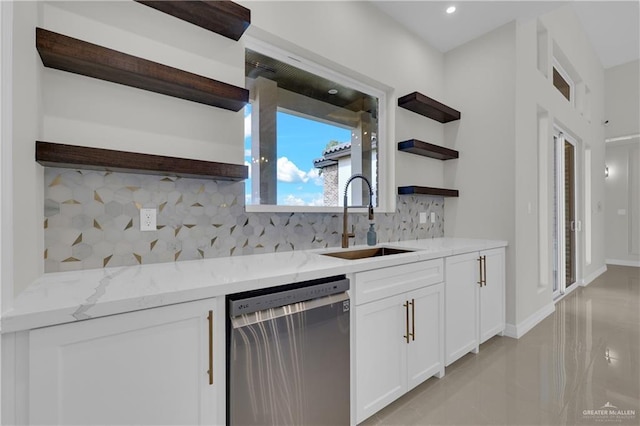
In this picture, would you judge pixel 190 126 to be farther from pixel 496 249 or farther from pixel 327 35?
pixel 496 249

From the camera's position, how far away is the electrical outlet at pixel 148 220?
1.55 metres

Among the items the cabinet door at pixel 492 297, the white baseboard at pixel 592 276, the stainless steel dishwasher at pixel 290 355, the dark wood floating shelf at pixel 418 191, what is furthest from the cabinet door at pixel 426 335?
the white baseboard at pixel 592 276

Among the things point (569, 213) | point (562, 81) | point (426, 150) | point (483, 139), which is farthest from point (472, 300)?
point (562, 81)

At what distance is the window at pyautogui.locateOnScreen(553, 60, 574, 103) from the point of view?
404 cm

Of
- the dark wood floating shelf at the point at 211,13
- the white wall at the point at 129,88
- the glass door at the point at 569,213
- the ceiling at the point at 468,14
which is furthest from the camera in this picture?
the glass door at the point at 569,213

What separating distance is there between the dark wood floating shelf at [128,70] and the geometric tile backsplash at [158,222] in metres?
0.46

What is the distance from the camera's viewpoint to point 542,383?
2.07m

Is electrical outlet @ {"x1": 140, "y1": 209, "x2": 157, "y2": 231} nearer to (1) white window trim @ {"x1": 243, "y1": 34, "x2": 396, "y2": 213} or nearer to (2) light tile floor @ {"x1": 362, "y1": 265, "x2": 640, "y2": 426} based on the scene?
(1) white window trim @ {"x1": 243, "y1": 34, "x2": 396, "y2": 213}

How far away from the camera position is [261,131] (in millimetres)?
2104

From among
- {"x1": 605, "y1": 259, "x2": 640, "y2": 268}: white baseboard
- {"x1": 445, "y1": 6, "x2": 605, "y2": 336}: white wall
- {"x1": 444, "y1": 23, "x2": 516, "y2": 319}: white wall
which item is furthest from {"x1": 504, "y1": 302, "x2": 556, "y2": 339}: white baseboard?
{"x1": 605, "y1": 259, "x2": 640, "y2": 268}: white baseboard

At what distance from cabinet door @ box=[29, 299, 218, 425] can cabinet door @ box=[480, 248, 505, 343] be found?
Result: 2.32 metres

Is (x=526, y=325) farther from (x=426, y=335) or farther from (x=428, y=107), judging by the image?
(x=428, y=107)

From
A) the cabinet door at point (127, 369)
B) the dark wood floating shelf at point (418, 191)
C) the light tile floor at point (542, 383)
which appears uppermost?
the dark wood floating shelf at point (418, 191)

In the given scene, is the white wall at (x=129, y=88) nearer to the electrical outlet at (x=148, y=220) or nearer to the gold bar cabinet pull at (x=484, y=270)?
the electrical outlet at (x=148, y=220)
